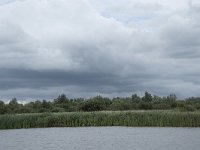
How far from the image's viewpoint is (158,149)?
113 ft

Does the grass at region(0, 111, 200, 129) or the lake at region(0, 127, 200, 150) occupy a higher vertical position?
the grass at region(0, 111, 200, 129)

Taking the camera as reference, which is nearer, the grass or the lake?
the lake

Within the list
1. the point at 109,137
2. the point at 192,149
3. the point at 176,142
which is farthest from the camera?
the point at 109,137

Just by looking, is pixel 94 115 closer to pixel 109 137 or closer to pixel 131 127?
pixel 131 127

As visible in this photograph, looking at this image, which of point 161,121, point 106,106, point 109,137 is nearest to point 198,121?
point 161,121

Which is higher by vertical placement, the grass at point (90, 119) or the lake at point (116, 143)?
the grass at point (90, 119)

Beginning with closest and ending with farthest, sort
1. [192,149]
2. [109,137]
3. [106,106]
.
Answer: [192,149] < [109,137] < [106,106]

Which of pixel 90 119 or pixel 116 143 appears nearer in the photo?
pixel 116 143

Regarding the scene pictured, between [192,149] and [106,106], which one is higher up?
[106,106]

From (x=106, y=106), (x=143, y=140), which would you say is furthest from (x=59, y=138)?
(x=106, y=106)

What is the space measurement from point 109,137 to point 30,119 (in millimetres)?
21282

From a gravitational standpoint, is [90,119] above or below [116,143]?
above

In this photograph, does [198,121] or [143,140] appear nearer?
[143,140]

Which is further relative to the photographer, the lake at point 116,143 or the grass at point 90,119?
the grass at point 90,119
